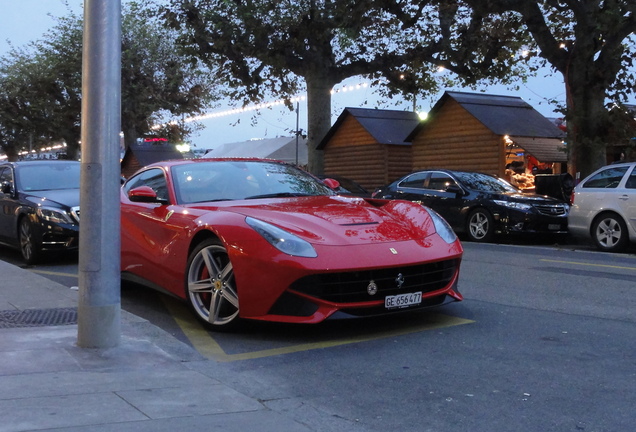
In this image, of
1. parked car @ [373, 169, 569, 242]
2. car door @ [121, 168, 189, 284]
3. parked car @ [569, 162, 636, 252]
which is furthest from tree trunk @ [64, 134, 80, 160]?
car door @ [121, 168, 189, 284]

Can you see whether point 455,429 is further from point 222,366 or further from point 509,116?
point 509,116

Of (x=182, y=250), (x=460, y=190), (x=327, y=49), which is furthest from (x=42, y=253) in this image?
(x=327, y=49)

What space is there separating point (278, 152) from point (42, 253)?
26754 millimetres

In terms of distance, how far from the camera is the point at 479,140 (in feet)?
73.5

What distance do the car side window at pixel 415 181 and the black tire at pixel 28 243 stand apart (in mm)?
8770

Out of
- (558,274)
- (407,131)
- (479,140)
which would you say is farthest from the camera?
(407,131)

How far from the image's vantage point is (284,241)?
5.68 m

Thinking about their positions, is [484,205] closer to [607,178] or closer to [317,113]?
[607,178]

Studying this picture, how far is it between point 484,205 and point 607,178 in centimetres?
270

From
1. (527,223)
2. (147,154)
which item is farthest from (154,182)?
(147,154)

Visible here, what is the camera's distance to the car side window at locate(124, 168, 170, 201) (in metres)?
7.29

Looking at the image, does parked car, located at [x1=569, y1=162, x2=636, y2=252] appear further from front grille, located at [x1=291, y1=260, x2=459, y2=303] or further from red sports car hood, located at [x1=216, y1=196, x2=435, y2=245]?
front grille, located at [x1=291, y1=260, x2=459, y2=303]

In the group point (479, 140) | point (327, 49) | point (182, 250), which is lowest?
point (182, 250)

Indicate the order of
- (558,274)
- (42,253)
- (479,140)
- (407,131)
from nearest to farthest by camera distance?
(558,274) < (42,253) < (479,140) < (407,131)
